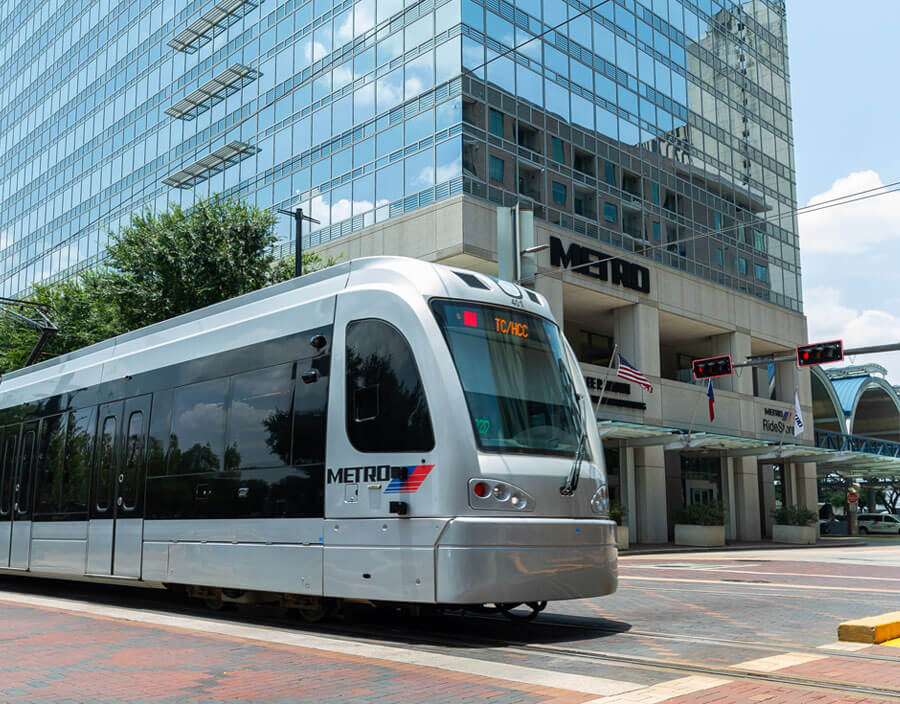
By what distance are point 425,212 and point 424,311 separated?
21.8 m

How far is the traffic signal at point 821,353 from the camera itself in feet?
80.5

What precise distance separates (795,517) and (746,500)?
2154 mm

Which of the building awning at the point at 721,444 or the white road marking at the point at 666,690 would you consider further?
the building awning at the point at 721,444

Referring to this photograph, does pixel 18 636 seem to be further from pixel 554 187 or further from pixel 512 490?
pixel 554 187

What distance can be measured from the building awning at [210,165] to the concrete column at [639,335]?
16.8 meters

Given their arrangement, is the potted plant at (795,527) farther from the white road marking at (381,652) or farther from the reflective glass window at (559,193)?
the white road marking at (381,652)

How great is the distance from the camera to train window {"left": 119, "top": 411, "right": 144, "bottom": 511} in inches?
466

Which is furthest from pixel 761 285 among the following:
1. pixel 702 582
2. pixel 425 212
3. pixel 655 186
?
pixel 702 582

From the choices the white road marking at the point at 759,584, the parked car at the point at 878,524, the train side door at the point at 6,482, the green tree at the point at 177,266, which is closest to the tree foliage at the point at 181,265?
the green tree at the point at 177,266

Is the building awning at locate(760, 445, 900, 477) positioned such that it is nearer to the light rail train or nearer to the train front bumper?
the light rail train

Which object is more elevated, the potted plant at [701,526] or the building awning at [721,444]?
the building awning at [721,444]

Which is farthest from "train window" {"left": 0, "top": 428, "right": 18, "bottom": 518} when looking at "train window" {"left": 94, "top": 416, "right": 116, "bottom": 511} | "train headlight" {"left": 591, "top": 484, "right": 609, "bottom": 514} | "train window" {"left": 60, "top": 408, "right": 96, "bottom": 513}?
"train headlight" {"left": 591, "top": 484, "right": 609, "bottom": 514}

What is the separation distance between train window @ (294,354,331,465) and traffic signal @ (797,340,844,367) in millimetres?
18222

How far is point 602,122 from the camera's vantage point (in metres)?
35.8
